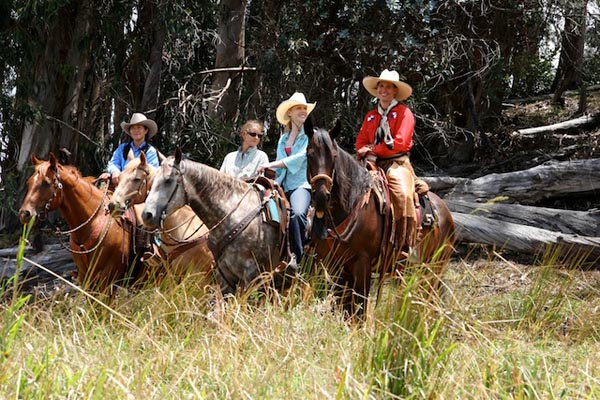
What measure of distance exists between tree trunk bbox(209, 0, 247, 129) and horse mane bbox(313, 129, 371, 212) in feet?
22.5

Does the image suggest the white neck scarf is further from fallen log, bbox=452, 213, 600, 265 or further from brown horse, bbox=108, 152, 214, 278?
fallen log, bbox=452, 213, 600, 265

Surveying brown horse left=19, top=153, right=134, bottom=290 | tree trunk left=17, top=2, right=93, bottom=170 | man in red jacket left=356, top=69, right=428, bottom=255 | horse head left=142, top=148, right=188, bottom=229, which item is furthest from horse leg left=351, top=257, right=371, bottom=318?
tree trunk left=17, top=2, right=93, bottom=170

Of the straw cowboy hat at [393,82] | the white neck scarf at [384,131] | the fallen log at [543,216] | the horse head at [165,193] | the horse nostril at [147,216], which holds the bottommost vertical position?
the fallen log at [543,216]

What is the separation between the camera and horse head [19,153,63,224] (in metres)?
8.26

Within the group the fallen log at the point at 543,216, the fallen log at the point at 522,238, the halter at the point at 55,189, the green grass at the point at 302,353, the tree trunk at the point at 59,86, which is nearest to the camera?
the green grass at the point at 302,353

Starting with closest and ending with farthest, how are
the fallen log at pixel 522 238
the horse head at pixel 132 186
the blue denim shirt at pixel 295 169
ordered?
the horse head at pixel 132 186, the blue denim shirt at pixel 295 169, the fallen log at pixel 522 238

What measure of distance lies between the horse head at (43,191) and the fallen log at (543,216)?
591 centimetres

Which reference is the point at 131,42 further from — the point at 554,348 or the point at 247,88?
the point at 554,348

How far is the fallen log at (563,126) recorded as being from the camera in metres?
15.8

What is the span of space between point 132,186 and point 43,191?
3.22ft

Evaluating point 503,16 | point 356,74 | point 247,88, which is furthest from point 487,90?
point 247,88

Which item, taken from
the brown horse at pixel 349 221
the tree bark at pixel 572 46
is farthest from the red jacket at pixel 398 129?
the tree bark at pixel 572 46

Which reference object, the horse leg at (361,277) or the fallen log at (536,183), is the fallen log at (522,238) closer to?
the fallen log at (536,183)

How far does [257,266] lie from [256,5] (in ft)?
31.6
